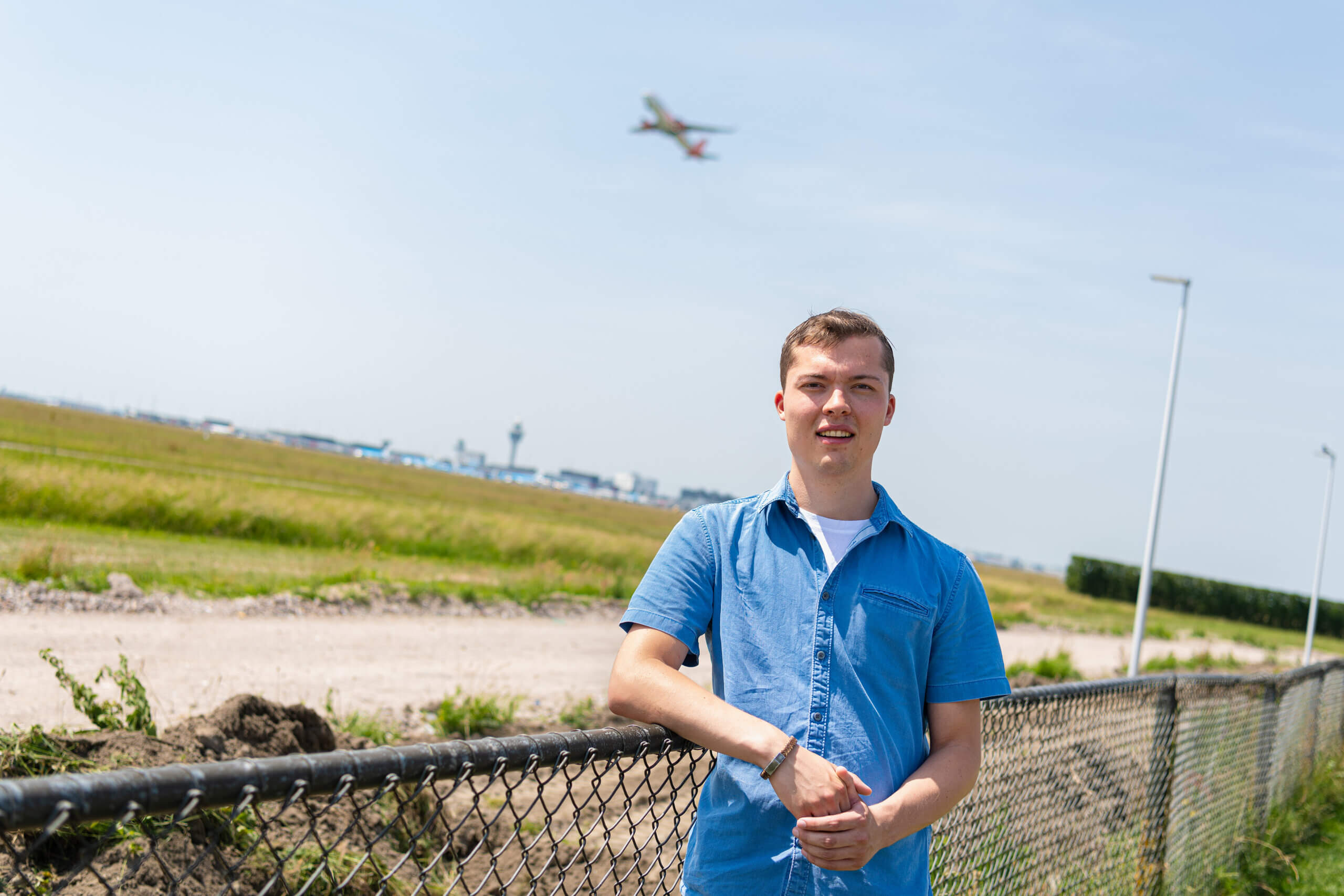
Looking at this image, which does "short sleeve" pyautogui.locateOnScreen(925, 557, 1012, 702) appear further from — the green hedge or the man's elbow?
the green hedge

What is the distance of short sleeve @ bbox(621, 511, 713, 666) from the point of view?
7.09 ft

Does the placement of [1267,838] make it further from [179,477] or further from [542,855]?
[179,477]

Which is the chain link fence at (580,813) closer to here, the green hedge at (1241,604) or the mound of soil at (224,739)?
the mound of soil at (224,739)

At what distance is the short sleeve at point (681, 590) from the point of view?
2160 millimetres

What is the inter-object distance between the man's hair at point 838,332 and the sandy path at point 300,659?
5.84 metres

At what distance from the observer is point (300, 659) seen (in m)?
10.1

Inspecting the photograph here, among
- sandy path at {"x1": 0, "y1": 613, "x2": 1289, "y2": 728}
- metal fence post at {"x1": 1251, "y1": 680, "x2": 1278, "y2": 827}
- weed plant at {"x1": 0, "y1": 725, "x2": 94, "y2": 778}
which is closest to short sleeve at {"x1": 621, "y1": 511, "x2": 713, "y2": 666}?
weed plant at {"x1": 0, "y1": 725, "x2": 94, "y2": 778}

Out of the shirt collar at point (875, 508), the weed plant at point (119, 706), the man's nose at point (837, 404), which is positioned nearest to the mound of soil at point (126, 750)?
the weed plant at point (119, 706)

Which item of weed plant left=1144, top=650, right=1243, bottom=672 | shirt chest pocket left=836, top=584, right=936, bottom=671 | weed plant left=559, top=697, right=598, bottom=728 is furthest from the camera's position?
weed plant left=1144, top=650, right=1243, bottom=672

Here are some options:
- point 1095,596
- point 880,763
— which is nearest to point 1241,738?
point 880,763

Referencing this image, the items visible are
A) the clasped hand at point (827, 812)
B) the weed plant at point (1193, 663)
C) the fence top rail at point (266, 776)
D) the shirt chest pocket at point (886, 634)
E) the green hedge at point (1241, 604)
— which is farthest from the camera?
the green hedge at point (1241, 604)

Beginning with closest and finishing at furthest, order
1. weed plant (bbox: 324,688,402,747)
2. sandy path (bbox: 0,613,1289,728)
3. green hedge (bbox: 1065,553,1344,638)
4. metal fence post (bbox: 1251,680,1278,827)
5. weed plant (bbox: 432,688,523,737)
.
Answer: metal fence post (bbox: 1251,680,1278,827) → weed plant (bbox: 324,688,402,747) → weed plant (bbox: 432,688,523,737) → sandy path (bbox: 0,613,1289,728) → green hedge (bbox: 1065,553,1344,638)

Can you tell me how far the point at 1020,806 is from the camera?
3.90 meters

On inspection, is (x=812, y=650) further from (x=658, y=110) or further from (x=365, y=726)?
(x=658, y=110)
